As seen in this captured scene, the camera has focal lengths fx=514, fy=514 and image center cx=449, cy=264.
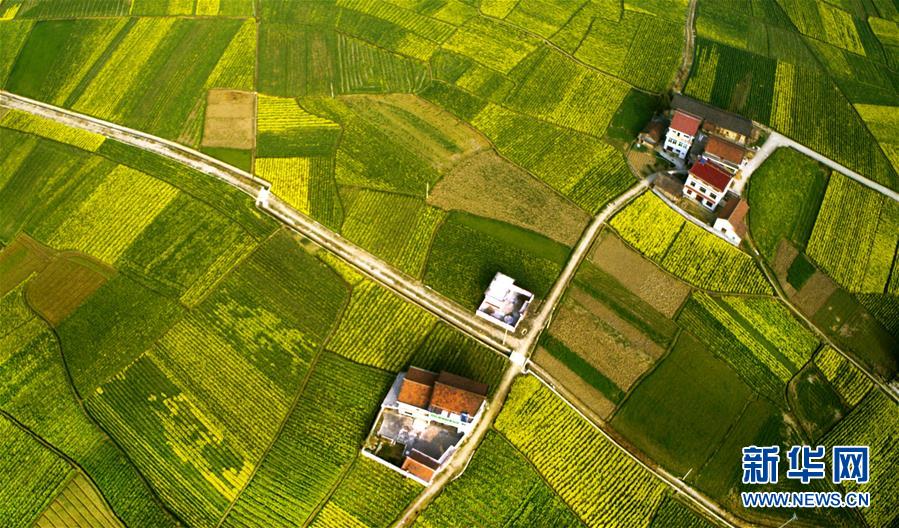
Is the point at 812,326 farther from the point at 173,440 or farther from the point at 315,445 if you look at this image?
the point at 173,440

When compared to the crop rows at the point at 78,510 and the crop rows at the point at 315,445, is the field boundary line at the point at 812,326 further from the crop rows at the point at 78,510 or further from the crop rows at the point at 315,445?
the crop rows at the point at 78,510

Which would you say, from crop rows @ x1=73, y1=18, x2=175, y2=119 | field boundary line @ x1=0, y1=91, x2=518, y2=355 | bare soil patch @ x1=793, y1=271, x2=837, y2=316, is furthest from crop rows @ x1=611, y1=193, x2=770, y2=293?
crop rows @ x1=73, y1=18, x2=175, y2=119

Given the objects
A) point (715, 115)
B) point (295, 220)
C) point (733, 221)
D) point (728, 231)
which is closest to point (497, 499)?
point (295, 220)

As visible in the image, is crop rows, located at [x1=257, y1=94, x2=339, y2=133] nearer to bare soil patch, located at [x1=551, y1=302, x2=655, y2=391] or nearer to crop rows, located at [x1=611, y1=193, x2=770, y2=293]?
bare soil patch, located at [x1=551, y1=302, x2=655, y2=391]

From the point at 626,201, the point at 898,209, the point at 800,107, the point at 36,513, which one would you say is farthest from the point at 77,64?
the point at 898,209

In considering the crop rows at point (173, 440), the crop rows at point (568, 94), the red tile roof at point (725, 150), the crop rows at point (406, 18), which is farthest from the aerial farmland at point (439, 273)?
the crop rows at point (406, 18)

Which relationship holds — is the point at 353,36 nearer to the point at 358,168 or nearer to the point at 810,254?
the point at 358,168
